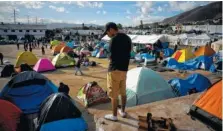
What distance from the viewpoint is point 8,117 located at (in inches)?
278

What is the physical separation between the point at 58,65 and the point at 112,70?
1718cm

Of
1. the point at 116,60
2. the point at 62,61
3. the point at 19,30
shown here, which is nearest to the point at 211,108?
the point at 116,60

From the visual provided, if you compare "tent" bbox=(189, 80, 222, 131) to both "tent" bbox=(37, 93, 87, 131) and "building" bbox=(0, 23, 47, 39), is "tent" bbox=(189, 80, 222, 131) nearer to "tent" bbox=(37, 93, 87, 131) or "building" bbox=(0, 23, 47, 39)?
"tent" bbox=(37, 93, 87, 131)

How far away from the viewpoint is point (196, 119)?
500 centimetres

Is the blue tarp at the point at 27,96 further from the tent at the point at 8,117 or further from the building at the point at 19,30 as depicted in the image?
the building at the point at 19,30

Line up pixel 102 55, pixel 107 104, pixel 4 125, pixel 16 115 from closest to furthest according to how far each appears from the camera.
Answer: pixel 4 125 → pixel 16 115 → pixel 107 104 → pixel 102 55

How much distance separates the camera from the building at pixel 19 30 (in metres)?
68.5

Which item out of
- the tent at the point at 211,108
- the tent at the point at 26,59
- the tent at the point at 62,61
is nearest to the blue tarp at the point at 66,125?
the tent at the point at 211,108

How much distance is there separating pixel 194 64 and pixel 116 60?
1730 centimetres

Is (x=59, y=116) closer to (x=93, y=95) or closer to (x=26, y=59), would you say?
(x=93, y=95)

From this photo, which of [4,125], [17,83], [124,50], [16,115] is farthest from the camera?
[17,83]

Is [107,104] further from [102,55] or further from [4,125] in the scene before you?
[102,55]

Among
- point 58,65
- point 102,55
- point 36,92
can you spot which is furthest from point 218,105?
point 102,55

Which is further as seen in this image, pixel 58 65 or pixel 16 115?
pixel 58 65
